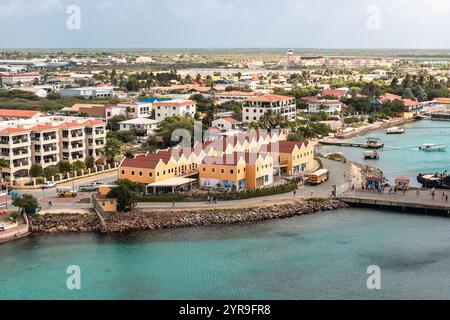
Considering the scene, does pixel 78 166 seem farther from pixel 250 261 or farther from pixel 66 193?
pixel 250 261

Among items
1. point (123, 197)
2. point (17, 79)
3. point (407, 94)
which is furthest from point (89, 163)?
point (17, 79)

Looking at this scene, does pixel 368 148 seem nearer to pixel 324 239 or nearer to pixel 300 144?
pixel 300 144

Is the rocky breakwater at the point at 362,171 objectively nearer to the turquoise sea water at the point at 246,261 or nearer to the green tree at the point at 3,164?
the turquoise sea water at the point at 246,261

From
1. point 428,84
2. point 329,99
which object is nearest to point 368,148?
point 329,99

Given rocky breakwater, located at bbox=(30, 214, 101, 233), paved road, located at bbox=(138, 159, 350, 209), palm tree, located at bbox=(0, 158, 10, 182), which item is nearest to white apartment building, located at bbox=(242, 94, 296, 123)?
paved road, located at bbox=(138, 159, 350, 209)

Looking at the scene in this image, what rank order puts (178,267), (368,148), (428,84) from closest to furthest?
(178,267) < (368,148) < (428,84)

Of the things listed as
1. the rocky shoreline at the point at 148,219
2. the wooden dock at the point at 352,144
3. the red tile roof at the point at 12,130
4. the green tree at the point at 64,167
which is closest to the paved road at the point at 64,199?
the green tree at the point at 64,167
